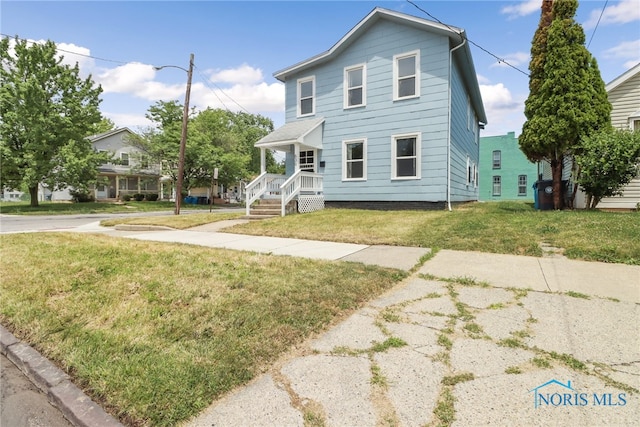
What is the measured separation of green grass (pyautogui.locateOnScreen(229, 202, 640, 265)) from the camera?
535cm

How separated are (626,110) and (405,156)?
7.55 m

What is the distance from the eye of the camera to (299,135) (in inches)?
A: 468

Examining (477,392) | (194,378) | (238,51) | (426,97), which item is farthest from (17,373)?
(238,51)

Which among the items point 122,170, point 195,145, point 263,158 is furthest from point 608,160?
point 122,170

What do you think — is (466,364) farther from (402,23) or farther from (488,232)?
(402,23)

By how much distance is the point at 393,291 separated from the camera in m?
3.71

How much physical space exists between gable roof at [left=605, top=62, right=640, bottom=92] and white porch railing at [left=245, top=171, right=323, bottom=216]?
10.4 meters

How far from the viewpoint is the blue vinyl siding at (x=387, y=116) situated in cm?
1085

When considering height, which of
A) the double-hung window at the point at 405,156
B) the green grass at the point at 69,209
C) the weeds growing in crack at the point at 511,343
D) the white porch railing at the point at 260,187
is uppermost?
the double-hung window at the point at 405,156

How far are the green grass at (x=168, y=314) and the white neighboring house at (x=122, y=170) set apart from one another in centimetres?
2871

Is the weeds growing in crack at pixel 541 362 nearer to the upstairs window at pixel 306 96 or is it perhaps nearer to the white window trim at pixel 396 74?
the white window trim at pixel 396 74

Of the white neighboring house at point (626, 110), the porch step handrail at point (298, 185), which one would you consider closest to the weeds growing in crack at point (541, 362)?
the porch step handrail at point (298, 185)

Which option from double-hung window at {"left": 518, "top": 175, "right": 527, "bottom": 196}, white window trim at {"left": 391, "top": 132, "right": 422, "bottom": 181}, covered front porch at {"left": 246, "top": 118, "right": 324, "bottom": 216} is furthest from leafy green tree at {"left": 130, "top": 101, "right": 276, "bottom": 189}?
double-hung window at {"left": 518, "top": 175, "right": 527, "bottom": 196}

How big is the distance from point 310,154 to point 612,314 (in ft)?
37.4
